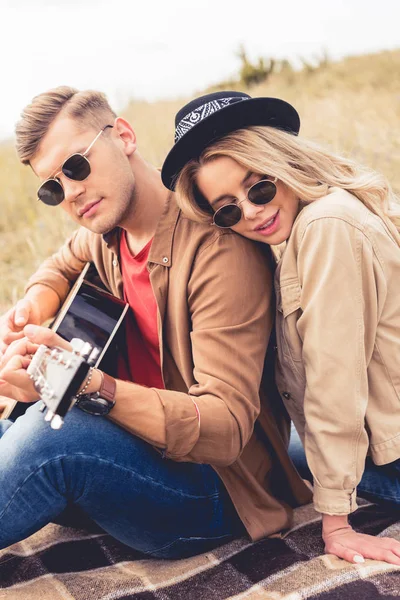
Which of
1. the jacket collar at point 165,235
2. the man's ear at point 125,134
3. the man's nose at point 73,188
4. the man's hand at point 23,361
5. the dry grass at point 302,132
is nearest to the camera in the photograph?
the man's hand at point 23,361

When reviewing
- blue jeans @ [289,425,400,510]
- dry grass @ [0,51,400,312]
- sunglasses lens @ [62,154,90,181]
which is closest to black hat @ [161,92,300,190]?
sunglasses lens @ [62,154,90,181]

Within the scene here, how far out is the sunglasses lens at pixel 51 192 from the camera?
3.01m

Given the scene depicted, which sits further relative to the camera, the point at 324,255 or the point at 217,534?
the point at 217,534

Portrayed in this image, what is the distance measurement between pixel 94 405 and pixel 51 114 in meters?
1.40

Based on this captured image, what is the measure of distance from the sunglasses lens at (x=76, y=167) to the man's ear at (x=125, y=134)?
0.23m

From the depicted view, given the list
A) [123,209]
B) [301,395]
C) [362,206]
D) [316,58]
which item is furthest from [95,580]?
[316,58]

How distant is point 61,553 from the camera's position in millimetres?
2814

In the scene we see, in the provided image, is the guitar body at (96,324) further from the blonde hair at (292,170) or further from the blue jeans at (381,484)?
the blue jeans at (381,484)

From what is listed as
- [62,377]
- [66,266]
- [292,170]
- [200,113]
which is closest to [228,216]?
[292,170]

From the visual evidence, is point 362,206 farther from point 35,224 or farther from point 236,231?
point 35,224

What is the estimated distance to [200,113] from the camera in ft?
8.50

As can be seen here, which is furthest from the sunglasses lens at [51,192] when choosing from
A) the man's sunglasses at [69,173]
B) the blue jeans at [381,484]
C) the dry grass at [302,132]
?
the dry grass at [302,132]

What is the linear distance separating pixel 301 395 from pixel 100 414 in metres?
0.77

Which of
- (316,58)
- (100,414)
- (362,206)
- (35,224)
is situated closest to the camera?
(100,414)
